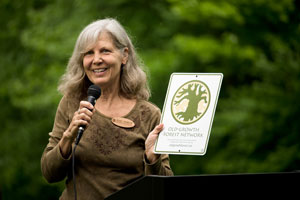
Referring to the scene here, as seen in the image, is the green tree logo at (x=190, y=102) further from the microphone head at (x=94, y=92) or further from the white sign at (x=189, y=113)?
the microphone head at (x=94, y=92)

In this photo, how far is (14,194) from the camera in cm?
1330

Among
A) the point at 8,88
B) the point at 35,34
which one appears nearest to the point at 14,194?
the point at 8,88

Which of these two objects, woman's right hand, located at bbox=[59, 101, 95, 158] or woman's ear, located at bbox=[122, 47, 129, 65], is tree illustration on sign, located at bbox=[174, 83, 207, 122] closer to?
woman's right hand, located at bbox=[59, 101, 95, 158]

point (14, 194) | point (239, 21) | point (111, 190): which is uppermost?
point (239, 21)

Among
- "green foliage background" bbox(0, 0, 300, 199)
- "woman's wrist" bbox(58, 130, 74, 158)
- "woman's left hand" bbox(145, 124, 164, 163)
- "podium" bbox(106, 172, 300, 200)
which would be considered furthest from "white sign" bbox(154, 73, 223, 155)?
"green foliage background" bbox(0, 0, 300, 199)

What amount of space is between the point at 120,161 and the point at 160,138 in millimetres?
425

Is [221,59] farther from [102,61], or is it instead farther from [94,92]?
[94,92]

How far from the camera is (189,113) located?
118 inches

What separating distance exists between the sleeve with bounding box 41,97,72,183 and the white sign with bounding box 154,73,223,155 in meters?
0.56

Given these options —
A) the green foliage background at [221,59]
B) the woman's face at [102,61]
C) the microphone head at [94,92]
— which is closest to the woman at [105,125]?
the woman's face at [102,61]

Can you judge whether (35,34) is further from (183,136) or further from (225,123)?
(183,136)

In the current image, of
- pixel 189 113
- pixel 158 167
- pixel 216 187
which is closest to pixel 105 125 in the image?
pixel 158 167

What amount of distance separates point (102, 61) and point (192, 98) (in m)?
0.70

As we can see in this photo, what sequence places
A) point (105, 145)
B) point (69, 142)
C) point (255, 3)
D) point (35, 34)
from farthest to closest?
1. point (35, 34)
2. point (255, 3)
3. point (105, 145)
4. point (69, 142)
